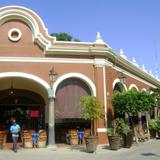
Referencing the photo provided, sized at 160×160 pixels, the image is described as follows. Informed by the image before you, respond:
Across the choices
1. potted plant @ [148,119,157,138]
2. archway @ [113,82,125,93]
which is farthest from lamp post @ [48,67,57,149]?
potted plant @ [148,119,157,138]

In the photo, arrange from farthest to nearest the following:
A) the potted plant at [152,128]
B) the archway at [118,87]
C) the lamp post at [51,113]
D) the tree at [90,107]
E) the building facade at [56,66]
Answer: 1. the potted plant at [152,128]
2. the archway at [118,87]
3. the building facade at [56,66]
4. the lamp post at [51,113]
5. the tree at [90,107]

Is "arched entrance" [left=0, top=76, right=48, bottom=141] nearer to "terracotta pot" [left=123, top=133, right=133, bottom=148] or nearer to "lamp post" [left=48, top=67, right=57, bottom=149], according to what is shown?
"lamp post" [left=48, top=67, right=57, bottom=149]

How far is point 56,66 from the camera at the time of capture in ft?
69.9

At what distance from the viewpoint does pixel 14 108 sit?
82.8 ft

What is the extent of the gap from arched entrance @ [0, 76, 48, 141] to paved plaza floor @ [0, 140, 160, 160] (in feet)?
18.0

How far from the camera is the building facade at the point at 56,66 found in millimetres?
20750

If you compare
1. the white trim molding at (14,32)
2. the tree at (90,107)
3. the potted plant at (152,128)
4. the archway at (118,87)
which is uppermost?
the white trim molding at (14,32)

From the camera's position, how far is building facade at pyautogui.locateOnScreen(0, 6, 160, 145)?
20.8m

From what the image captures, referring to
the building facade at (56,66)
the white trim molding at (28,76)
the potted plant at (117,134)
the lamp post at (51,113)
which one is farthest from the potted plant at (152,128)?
the white trim molding at (28,76)

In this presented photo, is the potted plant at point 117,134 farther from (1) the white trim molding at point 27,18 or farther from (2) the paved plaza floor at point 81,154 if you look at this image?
(1) the white trim molding at point 27,18

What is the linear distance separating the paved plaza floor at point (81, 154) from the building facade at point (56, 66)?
5.09ft

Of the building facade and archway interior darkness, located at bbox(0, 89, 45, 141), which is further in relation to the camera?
archway interior darkness, located at bbox(0, 89, 45, 141)

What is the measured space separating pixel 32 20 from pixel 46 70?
10.2 feet

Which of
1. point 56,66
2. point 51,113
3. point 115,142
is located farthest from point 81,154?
point 56,66
